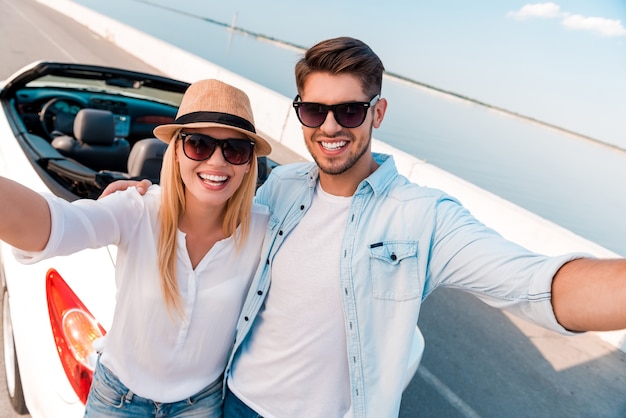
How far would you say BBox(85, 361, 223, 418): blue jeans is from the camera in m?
1.51

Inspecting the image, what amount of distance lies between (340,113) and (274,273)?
751 mm

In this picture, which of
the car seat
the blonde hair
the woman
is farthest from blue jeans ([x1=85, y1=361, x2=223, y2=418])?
the car seat

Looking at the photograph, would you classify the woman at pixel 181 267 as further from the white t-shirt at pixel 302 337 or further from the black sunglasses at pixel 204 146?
the white t-shirt at pixel 302 337

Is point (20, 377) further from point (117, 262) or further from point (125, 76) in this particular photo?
point (125, 76)

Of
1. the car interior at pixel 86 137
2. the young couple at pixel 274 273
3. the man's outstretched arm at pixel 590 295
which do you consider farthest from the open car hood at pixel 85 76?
the man's outstretched arm at pixel 590 295

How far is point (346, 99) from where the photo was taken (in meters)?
1.74

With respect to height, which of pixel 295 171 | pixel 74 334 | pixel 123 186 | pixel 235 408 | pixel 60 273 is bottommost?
pixel 235 408

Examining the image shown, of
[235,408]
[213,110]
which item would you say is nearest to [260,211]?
[213,110]

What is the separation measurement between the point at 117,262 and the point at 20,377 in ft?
4.40

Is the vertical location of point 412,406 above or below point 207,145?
below

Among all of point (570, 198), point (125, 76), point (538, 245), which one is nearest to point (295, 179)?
point (125, 76)

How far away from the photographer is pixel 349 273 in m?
1.52

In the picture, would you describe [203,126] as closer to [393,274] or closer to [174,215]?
[174,215]

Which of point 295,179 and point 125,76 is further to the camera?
point 125,76
